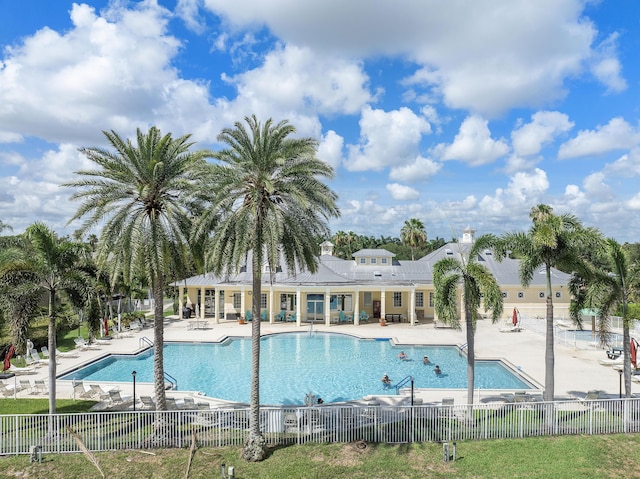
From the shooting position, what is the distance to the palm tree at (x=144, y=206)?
46.8 ft

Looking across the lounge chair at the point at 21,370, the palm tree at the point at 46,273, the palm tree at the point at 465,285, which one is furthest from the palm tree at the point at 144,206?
the lounge chair at the point at 21,370

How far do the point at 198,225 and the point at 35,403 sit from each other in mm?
10718

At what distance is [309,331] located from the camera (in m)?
34.3

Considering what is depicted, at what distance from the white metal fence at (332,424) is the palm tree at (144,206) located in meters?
1.44

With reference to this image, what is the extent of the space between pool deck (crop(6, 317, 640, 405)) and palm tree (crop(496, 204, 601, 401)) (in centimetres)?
482

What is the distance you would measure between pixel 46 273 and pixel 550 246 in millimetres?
17088

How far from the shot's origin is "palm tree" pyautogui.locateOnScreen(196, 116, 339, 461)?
44.5 feet

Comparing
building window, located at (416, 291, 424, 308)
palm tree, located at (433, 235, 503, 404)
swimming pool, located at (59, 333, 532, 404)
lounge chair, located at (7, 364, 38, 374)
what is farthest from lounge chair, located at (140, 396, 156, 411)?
building window, located at (416, 291, 424, 308)

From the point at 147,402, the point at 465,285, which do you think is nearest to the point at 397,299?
the point at 465,285

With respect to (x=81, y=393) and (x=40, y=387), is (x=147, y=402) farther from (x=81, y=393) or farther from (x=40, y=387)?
(x=40, y=387)

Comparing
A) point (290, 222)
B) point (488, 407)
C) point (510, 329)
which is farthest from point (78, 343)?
point (510, 329)

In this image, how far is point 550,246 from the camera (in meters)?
14.6

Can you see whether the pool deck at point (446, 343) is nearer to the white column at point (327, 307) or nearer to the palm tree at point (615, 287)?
the white column at point (327, 307)

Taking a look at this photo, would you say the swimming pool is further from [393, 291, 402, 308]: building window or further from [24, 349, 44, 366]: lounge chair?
[393, 291, 402, 308]: building window
